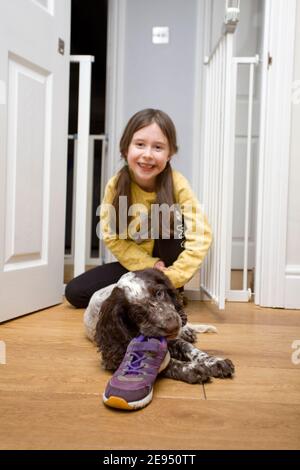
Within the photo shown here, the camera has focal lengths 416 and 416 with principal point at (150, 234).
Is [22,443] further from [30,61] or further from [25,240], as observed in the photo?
[30,61]

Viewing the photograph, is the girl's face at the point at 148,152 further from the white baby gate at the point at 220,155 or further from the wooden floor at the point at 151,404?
the wooden floor at the point at 151,404

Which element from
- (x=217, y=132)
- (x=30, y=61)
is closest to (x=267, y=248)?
(x=217, y=132)

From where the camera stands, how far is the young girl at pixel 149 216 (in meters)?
1.41

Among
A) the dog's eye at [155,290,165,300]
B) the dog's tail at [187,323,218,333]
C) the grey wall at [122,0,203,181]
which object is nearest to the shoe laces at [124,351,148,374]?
the dog's eye at [155,290,165,300]

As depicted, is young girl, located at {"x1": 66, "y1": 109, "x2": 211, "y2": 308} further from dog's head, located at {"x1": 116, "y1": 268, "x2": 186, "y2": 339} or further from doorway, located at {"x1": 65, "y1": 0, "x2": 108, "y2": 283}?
doorway, located at {"x1": 65, "y1": 0, "x2": 108, "y2": 283}

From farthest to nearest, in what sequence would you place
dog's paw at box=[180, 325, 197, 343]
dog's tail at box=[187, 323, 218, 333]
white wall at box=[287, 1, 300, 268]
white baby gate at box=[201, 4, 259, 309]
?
1. white wall at box=[287, 1, 300, 268]
2. white baby gate at box=[201, 4, 259, 309]
3. dog's tail at box=[187, 323, 218, 333]
4. dog's paw at box=[180, 325, 197, 343]

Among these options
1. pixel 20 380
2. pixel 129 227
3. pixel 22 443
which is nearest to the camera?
pixel 22 443

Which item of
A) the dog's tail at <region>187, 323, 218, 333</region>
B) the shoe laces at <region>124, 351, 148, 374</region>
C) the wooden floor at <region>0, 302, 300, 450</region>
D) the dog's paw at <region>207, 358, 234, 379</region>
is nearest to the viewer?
the wooden floor at <region>0, 302, 300, 450</region>

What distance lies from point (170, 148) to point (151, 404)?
93cm

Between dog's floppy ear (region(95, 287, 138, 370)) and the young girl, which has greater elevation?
the young girl

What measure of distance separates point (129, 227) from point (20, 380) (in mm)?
775

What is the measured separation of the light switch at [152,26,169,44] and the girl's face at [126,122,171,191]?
1589 mm

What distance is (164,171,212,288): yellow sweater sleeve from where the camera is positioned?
1.41 meters

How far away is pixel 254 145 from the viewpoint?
280 centimetres
